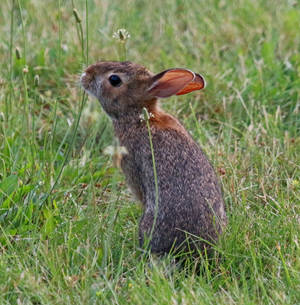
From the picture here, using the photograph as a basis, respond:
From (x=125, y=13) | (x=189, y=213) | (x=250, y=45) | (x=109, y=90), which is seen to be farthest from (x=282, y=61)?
(x=189, y=213)

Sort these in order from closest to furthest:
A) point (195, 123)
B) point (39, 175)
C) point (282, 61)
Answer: point (39, 175) → point (195, 123) → point (282, 61)

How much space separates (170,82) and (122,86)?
1.29 ft

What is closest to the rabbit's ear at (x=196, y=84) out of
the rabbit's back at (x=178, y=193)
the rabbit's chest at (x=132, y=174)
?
the rabbit's back at (x=178, y=193)

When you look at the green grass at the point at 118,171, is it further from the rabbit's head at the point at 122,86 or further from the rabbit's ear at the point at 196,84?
the rabbit's ear at the point at 196,84

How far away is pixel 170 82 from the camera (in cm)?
460

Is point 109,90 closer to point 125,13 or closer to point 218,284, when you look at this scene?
point 218,284

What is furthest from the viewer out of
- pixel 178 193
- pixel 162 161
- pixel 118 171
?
pixel 118 171

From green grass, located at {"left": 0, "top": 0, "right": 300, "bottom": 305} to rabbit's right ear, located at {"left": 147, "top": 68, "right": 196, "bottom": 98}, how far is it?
0.50 meters

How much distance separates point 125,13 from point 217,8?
1004 mm

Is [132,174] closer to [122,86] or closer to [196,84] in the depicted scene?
[122,86]

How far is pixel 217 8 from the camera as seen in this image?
7418 millimetres

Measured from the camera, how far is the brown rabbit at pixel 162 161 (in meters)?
4.26

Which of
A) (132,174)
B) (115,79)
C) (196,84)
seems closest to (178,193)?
(132,174)

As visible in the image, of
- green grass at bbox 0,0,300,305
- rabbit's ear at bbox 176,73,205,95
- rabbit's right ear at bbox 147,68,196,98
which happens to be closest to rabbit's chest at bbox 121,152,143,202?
green grass at bbox 0,0,300,305
